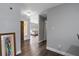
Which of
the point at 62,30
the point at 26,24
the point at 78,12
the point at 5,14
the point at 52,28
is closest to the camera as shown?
the point at 5,14

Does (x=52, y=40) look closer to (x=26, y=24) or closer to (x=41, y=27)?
(x=41, y=27)

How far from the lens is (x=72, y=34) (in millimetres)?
3031

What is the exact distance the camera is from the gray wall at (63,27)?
2.96 metres

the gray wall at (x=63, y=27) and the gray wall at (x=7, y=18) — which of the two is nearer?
the gray wall at (x=7, y=18)

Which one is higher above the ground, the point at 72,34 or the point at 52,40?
the point at 72,34

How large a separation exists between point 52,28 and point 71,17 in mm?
964

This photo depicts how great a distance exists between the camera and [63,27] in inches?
131

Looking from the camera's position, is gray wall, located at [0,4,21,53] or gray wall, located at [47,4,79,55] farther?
gray wall, located at [47,4,79,55]

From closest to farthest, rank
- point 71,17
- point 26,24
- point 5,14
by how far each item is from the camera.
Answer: point 5,14 < point 71,17 < point 26,24

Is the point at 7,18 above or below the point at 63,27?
above

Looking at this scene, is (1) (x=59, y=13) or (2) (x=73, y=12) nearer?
(2) (x=73, y=12)

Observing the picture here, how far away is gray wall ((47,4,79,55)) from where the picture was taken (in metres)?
2.96

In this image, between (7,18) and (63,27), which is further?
(63,27)

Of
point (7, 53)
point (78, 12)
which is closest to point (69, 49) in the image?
point (78, 12)
